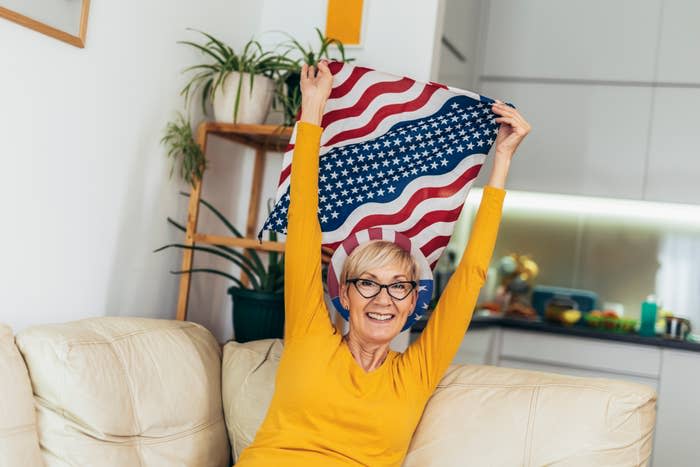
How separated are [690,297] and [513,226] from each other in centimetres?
99

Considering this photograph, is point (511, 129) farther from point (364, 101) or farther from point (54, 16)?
Answer: point (54, 16)

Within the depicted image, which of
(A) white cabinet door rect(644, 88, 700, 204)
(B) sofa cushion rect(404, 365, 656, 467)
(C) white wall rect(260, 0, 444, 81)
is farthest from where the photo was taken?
(A) white cabinet door rect(644, 88, 700, 204)

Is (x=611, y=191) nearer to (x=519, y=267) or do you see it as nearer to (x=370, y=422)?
(x=519, y=267)

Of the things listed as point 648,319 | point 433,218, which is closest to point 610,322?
point 648,319

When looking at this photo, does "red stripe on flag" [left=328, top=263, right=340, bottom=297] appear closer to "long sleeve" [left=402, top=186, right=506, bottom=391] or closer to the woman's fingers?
"long sleeve" [left=402, top=186, right=506, bottom=391]

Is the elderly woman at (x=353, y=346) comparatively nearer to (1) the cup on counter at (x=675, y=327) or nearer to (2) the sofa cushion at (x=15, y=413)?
(2) the sofa cushion at (x=15, y=413)

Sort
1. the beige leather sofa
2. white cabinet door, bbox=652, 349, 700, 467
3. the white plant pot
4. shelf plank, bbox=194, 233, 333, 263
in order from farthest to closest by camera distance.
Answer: white cabinet door, bbox=652, 349, 700, 467
the white plant pot
shelf plank, bbox=194, 233, 333, 263
the beige leather sofa

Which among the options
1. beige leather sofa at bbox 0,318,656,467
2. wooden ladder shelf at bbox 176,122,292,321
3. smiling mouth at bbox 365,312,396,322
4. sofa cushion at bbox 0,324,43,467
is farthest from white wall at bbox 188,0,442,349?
sofa cushion at bbox 0,324,43,467

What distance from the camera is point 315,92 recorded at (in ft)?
6.82

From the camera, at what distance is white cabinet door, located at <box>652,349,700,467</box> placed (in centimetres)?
378

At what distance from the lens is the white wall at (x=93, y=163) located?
211 centimetres

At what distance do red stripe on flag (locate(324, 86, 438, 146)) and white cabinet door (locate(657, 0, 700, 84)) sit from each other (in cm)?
218

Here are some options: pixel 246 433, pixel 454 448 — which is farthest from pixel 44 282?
pixel 454 448

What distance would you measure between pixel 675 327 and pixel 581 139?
1028 millimetres
